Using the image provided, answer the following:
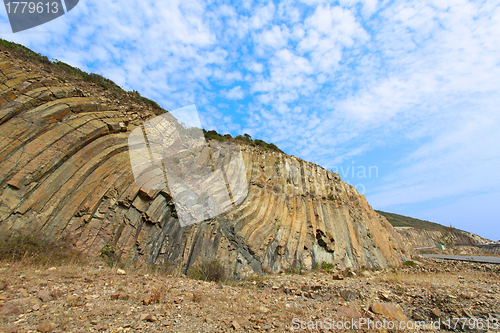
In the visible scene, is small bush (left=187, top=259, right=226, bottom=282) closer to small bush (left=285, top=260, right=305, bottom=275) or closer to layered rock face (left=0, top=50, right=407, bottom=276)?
layered rock face (left=0, top=50, right=407, bottom=276)

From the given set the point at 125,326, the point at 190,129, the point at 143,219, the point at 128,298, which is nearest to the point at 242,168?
the point at 190,129

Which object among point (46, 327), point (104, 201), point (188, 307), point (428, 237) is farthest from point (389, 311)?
point (428, 237)

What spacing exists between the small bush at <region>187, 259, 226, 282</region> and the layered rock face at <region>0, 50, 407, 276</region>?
61 cm

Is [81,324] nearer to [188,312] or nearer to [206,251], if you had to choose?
[188,312]

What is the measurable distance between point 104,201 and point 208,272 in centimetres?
524

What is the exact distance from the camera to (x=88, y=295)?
5.42m

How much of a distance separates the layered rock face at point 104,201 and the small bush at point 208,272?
0.61 meters

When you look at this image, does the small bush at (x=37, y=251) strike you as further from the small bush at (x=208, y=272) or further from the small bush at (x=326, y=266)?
the small bush at (x=326, y=266)

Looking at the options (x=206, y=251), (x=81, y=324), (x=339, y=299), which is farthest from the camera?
(x=206, y=251)

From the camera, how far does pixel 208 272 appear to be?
34.3ft

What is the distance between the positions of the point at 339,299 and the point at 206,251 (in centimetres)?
652

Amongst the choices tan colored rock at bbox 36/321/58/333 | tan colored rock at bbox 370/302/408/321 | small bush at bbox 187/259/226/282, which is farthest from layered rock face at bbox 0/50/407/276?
tan colored rock at bbox 370/302/408/321

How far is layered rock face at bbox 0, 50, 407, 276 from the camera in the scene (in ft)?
A: 26.6

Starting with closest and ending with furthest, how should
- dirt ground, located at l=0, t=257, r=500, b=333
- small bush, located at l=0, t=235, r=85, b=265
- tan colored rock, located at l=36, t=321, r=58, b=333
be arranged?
1. tan colored rock, located at l=36, t=321, r=58, b=333
2. dirt ground, located at l=0, t=257, r=500, b=333
3. small bush, located at l=0, t=235, r=85, b=265
